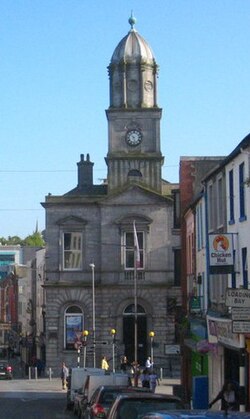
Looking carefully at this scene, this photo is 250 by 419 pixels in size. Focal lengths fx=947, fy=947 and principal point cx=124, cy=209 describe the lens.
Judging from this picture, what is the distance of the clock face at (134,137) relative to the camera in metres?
69.1

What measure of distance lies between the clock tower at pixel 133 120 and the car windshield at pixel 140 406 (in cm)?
5171

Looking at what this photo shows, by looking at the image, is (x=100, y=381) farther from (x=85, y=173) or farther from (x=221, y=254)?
(x=85, y=173)

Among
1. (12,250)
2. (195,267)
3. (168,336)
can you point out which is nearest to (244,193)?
(195,267)

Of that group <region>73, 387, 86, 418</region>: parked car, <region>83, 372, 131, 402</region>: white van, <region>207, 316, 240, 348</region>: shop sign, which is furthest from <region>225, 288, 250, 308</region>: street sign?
<region>73, 387, 86, 418</region>: parked car

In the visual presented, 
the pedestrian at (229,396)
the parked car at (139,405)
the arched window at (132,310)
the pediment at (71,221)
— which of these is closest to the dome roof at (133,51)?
the pediment at (71,221)

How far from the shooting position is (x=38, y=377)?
67500 millimetres

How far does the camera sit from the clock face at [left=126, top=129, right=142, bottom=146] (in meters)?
69.1

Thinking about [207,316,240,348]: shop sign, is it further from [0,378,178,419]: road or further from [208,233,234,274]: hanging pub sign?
[0,378,178,419]: road

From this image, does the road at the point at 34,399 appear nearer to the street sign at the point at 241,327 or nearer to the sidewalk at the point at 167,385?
the sidewalk at the point at 167,385

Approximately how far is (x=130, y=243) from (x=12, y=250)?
361 feet

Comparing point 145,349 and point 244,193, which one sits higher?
point 244,193

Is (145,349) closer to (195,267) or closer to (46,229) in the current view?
(46,229)

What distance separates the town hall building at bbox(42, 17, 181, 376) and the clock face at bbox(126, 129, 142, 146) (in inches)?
37.0

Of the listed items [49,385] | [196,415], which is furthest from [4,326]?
[196,415]
